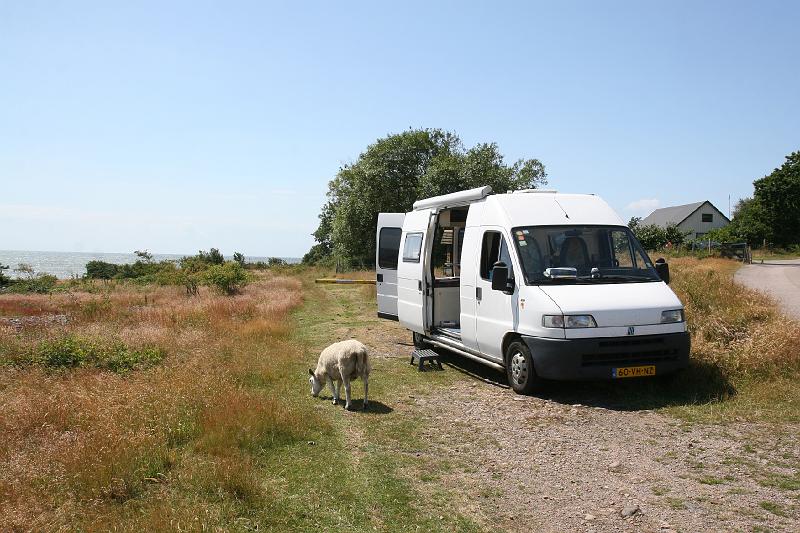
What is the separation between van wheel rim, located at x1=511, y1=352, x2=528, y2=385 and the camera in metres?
8.13

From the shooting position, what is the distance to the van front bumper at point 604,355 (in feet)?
24.8

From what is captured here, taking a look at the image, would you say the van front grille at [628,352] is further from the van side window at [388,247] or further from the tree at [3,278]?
the tree at [3,278]

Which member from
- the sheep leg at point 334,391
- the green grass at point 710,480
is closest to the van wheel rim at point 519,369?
the sheep leg at point 334,391

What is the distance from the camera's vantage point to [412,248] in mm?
11867

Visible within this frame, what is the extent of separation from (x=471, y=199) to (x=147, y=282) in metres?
30.4

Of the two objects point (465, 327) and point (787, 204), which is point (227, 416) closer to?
point (465, 327)

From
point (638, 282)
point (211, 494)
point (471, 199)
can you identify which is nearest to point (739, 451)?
point (638, 282)

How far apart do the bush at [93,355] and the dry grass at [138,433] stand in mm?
357

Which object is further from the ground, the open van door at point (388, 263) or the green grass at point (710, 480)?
the open van door at point (388, 263)

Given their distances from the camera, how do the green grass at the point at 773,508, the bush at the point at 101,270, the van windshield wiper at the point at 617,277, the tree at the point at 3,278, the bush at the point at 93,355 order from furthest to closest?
the bush at the point at 101,270 → the tree at the point at 3,278 → the bush at the point at 93,355 → the van windshield wiper at the point at 617,277 → the green grass at the point at 773,508

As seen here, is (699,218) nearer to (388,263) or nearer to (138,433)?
(388,263)

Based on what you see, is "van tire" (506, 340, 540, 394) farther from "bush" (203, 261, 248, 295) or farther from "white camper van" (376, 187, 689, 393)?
"bush" (203, 261, 248, 295)

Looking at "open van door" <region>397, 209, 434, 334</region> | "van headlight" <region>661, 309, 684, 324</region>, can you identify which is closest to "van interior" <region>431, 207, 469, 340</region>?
"open van door" <region>397, 209, 434, 334</region>

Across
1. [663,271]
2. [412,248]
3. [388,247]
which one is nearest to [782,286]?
[388,247]
